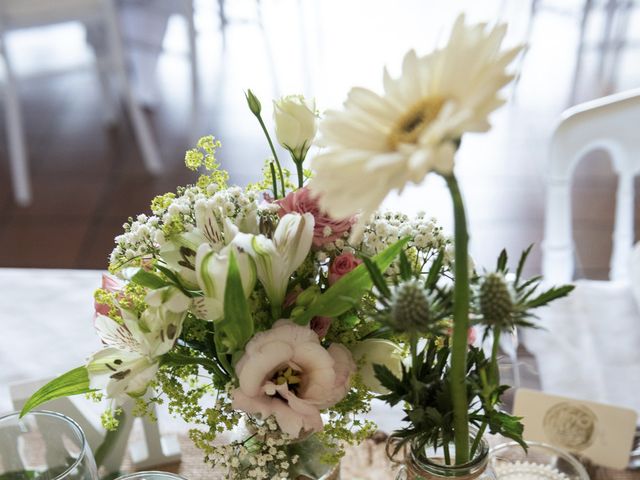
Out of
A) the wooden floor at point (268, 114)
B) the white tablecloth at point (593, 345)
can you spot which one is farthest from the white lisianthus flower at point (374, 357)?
the wooden floor at point (268, 114)

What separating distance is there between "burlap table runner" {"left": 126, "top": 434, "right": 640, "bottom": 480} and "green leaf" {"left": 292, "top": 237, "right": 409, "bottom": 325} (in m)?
0.35

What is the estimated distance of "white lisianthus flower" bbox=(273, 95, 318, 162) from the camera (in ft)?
2.25

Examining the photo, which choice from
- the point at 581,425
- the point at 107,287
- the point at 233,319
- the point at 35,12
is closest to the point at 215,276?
the point at 233,319

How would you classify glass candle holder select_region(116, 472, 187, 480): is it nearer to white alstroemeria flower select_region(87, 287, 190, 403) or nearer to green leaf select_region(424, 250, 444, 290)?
white alstroemeria flower select_region(87, 287, 190, 403)

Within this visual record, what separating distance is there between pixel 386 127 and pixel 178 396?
31cm

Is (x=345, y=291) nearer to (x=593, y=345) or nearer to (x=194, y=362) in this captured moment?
(x=194, y=362)

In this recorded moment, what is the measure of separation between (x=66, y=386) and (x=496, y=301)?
0.36 metres

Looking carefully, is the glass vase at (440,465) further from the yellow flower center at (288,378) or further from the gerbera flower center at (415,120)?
the gerbera flower center at (415,120)

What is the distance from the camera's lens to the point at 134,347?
0.64 m

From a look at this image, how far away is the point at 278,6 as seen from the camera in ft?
14.4

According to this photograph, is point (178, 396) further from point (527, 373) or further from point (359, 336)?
point (527, 373)

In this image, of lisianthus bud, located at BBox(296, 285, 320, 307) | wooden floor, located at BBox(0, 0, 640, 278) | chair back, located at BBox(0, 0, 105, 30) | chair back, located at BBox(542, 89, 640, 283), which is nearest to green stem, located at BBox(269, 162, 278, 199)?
lisianthus bud, located at BBox(296, 285, 320, 307)

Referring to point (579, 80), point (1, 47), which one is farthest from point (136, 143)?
point (579, 80)

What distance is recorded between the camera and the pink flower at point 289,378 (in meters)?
0.62
